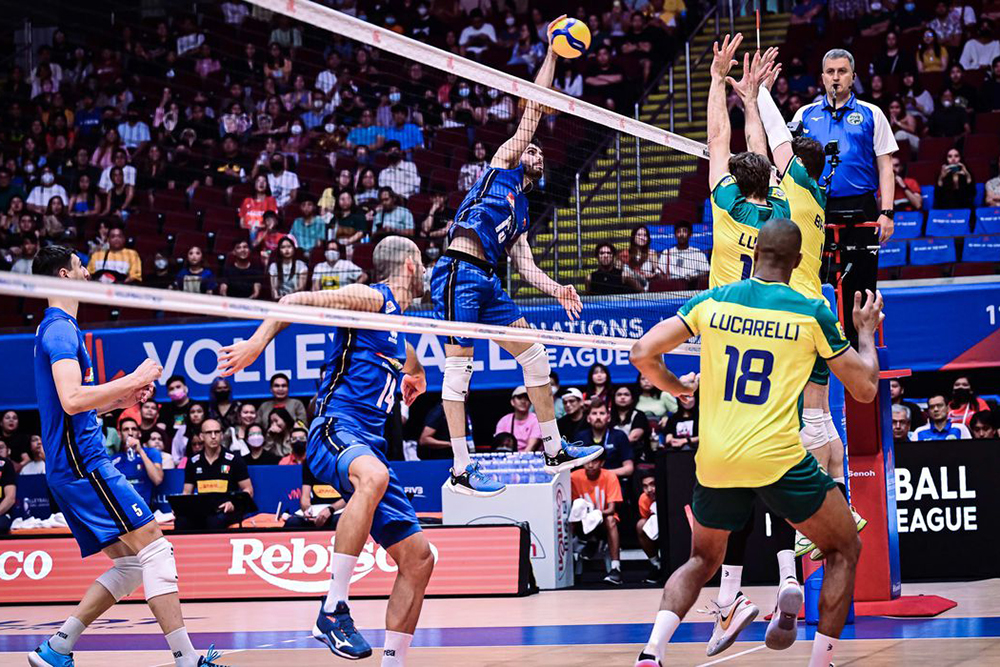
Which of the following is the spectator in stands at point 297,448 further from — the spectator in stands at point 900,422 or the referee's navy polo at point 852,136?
the referee's navy polo at point 852,136

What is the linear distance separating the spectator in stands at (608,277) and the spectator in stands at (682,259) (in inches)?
28.6

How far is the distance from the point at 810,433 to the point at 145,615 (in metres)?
7.20

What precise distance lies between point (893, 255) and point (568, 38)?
8026 millimetres

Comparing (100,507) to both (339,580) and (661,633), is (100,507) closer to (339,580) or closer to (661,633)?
(339,580)

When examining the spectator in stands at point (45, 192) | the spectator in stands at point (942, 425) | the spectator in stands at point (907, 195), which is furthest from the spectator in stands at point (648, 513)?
the spectator in stands at point (45, 192)

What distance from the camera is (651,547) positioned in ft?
43.2

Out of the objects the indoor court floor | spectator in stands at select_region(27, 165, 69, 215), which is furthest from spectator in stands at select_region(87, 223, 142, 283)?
the indoor court floor

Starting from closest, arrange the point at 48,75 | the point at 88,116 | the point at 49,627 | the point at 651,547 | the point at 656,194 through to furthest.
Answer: the point at 49,627 → the point at 651,547 → the point at 656,194 → the point at 88,116 → the point at 48,75

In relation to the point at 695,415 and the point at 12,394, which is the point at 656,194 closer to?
the point at 695,415

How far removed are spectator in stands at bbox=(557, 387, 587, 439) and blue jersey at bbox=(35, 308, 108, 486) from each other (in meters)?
7.32

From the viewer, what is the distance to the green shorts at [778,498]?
5.93 m

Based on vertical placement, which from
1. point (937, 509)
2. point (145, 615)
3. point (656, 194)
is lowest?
point (145, 615)

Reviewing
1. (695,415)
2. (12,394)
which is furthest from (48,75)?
(695,415)

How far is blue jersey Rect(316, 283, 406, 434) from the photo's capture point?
22.4 ft
